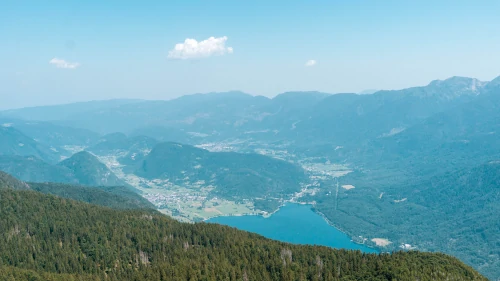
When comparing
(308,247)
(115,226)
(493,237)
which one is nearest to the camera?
(308,247)

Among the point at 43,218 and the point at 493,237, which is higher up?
the point at 43,218

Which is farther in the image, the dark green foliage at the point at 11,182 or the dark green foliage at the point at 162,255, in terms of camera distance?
the dark green foliage at the point at 11,182

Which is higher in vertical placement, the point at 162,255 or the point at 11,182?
the point at 11,182

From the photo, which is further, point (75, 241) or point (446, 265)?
point (75, 241)

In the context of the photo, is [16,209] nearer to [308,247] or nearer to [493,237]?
[308,247]

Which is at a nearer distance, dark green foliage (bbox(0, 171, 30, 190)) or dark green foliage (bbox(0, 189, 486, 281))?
dark green foliage (bbox(0, 189, 486, 281))

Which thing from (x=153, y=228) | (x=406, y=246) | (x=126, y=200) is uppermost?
(x=153, y=228)

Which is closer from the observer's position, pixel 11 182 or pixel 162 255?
pixel 162 255

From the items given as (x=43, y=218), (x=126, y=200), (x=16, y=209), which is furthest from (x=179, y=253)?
(x=126, y=200)
